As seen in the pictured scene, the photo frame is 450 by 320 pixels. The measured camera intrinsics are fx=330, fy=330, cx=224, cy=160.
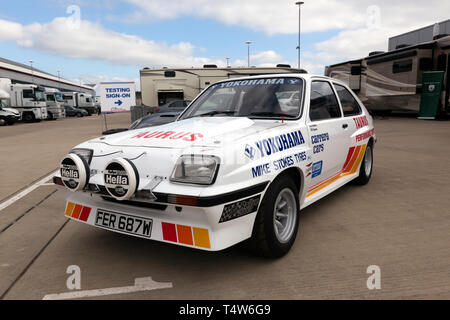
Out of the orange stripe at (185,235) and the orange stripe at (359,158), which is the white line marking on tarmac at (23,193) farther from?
the orange stripe at (359,158)

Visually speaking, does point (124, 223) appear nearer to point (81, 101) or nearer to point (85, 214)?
point (85, 214)

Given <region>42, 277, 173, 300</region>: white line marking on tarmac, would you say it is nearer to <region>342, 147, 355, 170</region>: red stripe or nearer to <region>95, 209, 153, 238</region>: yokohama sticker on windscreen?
<region>95, 209, 153, 238</region>: yokohama sticker on windscreen

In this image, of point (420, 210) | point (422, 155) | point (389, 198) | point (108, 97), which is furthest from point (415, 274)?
point (108, 97)

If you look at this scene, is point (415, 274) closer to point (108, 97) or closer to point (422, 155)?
point (422, 155)

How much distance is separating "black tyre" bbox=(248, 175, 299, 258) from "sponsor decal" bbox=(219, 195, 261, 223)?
11 centimetres

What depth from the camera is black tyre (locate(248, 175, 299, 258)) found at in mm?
2432

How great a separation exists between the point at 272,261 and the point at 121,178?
1328mm

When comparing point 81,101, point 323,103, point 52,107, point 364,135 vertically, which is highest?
point 81,101

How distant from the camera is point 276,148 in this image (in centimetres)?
262

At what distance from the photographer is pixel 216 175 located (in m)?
2.17

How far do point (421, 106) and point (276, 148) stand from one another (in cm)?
1565

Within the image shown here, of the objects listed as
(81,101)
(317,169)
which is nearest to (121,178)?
(317,169)

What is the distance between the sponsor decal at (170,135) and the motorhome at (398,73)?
14.6 metres

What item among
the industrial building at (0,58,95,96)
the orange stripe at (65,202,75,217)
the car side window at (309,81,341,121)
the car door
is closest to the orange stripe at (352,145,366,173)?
the car door
